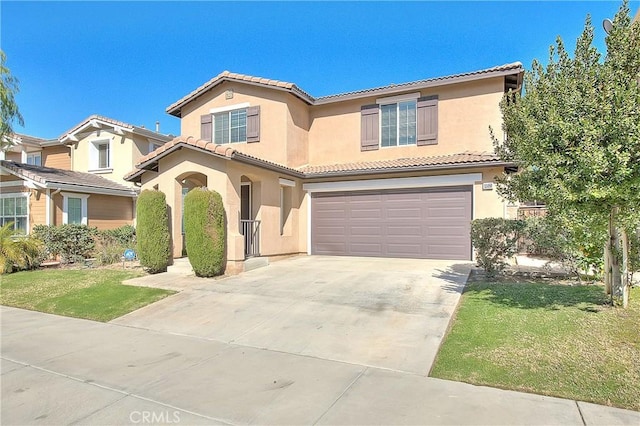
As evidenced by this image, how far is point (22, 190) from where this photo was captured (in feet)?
52.3

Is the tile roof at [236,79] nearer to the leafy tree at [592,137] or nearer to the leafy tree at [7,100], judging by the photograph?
the leafy tree at [7,100]

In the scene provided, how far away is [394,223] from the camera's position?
13.4 meters

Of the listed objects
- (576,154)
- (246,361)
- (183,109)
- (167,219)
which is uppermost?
(183,109)

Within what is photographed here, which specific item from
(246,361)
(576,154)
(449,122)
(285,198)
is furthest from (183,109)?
(576,154)

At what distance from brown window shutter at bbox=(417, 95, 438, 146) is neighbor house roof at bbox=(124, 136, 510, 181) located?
0.80 meters

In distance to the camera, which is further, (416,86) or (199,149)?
(416,86)

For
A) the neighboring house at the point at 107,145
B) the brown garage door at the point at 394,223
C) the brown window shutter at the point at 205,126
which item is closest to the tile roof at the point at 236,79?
the brown window shutter at the point at 205,126

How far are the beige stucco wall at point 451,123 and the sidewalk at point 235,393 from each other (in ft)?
35.2

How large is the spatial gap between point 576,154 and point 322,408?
4.57m

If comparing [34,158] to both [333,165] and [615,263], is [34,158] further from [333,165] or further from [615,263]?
[615,263]

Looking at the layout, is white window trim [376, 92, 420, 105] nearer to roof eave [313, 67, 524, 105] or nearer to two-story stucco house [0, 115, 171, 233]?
roof eave [313, 67, 524, 105]

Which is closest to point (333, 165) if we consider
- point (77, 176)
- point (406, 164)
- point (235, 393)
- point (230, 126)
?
point (406, 164)

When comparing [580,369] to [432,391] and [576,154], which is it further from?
[576,154]

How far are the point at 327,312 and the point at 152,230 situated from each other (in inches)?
255
